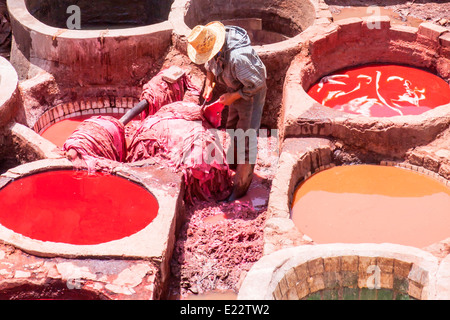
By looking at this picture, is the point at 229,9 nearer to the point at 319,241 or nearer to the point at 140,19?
the point at 140,19

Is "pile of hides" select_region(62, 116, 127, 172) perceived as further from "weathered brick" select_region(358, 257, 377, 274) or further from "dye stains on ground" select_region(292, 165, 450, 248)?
"weathered brick" select_region(358, 257, 377, 274)

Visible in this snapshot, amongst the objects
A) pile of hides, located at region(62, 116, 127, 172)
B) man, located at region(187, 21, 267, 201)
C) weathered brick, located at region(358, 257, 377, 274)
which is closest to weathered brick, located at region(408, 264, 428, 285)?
weathered brick, located at region(358, 257, 377, 274)

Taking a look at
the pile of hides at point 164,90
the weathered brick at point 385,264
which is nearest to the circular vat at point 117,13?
the pile of hides at point 164,90

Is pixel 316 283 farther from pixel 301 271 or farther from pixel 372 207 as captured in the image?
pixel 372 207

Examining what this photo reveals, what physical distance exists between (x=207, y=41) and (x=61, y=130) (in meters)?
2.29

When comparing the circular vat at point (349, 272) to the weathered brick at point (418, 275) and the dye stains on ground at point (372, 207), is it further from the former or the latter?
the dye stains on ground at point (372, 207)

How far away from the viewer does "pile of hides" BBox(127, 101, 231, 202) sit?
20.4ft

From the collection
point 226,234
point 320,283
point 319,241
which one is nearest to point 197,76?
point 226,234

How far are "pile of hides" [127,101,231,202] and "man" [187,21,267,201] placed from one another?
17 cm

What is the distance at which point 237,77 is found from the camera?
607cm

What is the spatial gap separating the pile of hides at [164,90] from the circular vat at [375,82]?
1033 millimetres

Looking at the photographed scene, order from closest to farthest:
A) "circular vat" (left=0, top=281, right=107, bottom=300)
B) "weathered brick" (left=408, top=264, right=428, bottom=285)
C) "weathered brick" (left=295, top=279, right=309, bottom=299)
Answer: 1. "weathered brick" (left=408, top=264, right=428, bottom=285)
2. "weathered brick" (left=295, top=279, right=309, bottom=299)
3. "circular vat" (left=0, top=281, right=107, bottom=300)

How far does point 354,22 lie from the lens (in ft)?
25.3

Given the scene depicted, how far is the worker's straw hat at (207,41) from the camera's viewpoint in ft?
19.6
